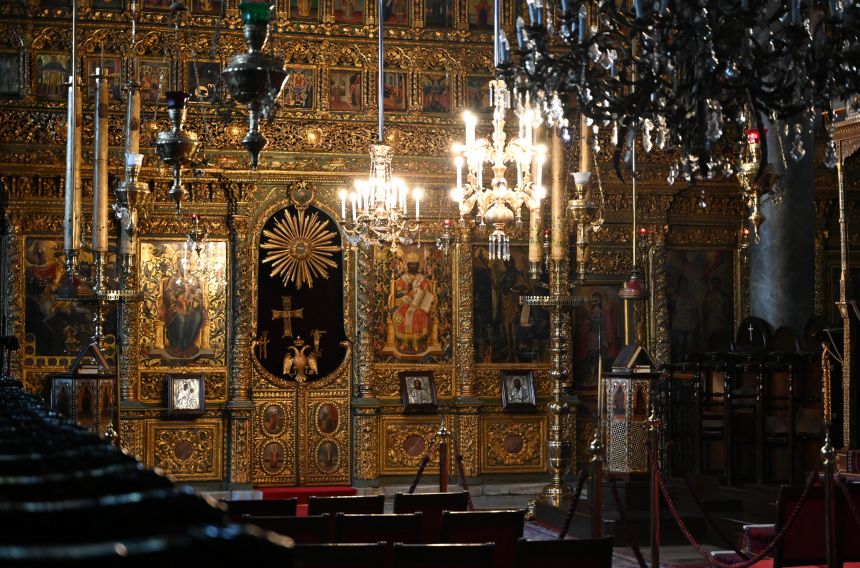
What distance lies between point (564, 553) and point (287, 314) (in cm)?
1063

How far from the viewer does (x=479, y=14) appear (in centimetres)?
1766

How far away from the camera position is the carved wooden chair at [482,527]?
26.2ft

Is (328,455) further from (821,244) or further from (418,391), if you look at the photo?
(821,244)

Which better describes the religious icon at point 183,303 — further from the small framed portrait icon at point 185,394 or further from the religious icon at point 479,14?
the religious icon at point 479,14

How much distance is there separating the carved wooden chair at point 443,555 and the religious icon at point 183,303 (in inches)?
417

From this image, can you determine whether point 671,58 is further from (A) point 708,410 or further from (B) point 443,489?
(A) point 708,410

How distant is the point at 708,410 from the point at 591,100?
10.2m

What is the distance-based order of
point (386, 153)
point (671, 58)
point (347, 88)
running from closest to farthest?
1. point (671, 58)
2. point (386, 153)
3. point (347, 88)

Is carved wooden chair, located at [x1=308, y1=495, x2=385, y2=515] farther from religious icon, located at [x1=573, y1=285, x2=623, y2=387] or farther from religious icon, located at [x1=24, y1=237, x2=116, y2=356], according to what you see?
religious icon, located at [x1=573, y1=285, x2=623, y2=387]

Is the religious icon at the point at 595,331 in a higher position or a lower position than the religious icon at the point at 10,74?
lower

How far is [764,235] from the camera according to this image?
632 inches

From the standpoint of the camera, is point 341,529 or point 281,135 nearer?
point 341,529

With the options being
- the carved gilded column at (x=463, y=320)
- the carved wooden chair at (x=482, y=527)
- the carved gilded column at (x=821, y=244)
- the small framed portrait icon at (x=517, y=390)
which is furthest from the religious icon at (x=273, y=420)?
the carved wooden chair at (x=482, y=527)

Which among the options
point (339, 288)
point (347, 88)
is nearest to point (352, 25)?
point (347, 88)
